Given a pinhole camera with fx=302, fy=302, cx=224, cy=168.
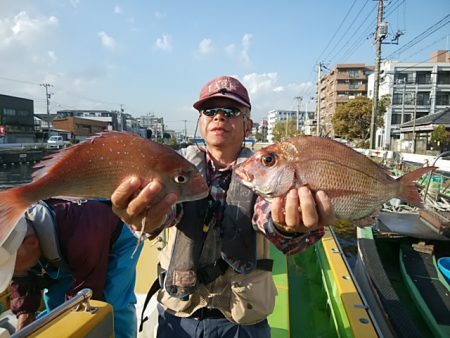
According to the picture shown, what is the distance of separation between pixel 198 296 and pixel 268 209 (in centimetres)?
76

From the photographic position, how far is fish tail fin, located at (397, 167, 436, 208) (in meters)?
2.00

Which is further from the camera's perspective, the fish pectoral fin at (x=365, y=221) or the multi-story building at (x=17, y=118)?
the multi-story building at (x=17, y=118)

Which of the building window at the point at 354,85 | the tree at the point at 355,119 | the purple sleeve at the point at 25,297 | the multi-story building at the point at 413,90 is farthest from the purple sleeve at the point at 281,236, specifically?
the building window at the point at 354,85

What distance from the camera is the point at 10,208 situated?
1597mm

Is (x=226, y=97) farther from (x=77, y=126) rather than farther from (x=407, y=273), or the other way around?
(x=77, y=126)

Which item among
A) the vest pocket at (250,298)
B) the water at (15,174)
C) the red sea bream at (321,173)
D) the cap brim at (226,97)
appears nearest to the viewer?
the red sea bream at (321,173)

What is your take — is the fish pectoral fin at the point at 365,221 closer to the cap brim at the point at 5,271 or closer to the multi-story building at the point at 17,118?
the cap brim at the point at 5,271

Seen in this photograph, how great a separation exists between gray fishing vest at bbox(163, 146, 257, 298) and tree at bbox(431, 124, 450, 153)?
34.2 m

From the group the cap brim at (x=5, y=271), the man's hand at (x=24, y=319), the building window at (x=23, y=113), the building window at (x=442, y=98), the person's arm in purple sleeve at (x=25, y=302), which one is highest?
the building window at (x=442, y=98)

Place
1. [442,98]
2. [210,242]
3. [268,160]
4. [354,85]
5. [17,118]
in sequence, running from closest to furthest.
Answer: [268,160]
[210,242]
[442,98]
[17,118]
[354,85]

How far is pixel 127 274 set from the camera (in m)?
2.73

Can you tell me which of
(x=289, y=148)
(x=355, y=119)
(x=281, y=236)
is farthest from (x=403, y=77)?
(x=281, y=236)

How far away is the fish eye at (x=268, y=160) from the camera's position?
6.03 ft

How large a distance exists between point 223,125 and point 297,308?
11.8 ft
